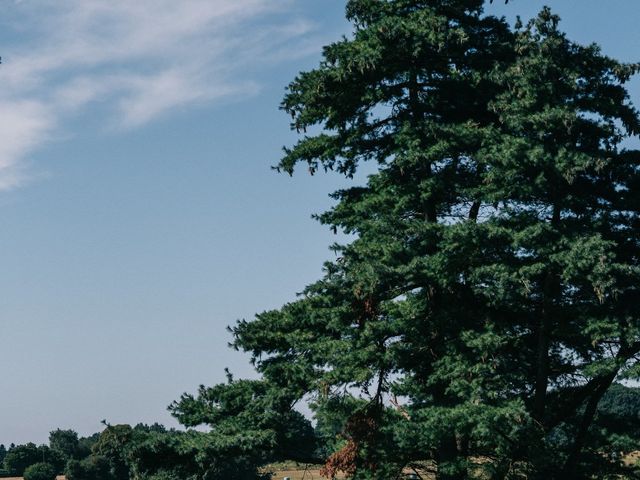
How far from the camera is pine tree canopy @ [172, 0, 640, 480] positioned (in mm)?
21109

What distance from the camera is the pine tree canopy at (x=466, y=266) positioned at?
21.1 m

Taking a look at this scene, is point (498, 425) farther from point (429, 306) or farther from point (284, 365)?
point (284, 365)

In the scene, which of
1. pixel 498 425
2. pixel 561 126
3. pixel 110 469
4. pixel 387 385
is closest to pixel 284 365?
pixel 387 385

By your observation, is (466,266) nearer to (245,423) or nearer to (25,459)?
(245,423)

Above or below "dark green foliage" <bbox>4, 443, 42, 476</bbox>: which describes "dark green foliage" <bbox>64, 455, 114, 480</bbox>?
below

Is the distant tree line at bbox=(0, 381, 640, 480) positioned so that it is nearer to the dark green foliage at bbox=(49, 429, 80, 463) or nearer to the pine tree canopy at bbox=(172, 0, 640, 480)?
the pine tree canopy at bbox=(172, 0, 640, 480)

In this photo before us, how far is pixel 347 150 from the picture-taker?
25.4 metres

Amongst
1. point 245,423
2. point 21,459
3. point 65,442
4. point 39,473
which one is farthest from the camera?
point 65,442

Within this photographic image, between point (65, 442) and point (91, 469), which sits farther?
point (65, 442)

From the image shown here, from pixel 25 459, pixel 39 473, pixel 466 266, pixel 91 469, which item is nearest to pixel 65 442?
pixel 25 459

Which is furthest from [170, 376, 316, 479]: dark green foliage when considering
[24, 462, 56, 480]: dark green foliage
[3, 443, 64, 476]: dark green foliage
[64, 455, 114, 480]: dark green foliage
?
[3, 443, 64, 476]: dark green foliage

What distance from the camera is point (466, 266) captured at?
22375mm

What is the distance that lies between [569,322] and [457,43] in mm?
8454

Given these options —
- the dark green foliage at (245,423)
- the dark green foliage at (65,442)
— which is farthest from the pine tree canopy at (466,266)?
the dark green foliage at (65,442)
